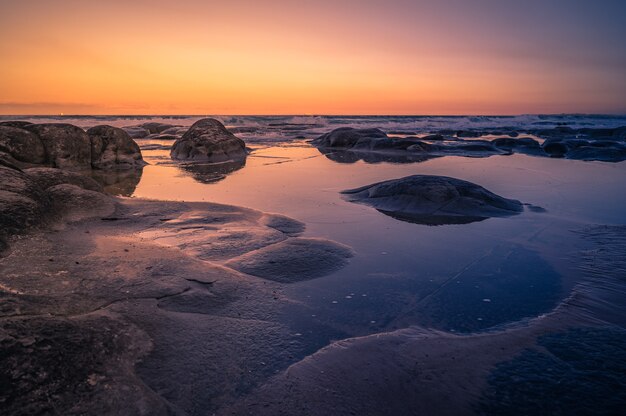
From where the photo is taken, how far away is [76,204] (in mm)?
5855

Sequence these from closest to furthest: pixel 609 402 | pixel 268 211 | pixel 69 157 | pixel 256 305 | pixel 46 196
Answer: pixel 609 402
pixel 256 305
pixel 46 196
pixel 268 211
pixel 69 157

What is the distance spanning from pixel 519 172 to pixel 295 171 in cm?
725

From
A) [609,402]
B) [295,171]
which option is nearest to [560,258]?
[609,402]

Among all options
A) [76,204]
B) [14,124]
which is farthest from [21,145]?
[76,204]

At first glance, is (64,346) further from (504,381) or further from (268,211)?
(268,211)

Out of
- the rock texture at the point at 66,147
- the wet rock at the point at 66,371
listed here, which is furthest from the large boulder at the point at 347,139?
the wet rock at the point at 66,371

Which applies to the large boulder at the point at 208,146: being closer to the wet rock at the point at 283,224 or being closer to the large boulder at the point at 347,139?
the large boulder at the point at 347,139

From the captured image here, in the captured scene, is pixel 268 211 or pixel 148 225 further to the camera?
pixel 268 211

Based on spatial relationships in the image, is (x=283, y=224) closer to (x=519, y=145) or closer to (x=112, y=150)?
(x=112, y=150)

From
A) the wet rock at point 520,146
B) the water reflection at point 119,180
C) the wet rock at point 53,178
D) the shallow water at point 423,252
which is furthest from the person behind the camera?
the wet rock at point 520,146

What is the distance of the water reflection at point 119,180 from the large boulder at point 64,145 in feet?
2.10

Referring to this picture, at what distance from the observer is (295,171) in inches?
469

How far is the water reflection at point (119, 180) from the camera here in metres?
8.66

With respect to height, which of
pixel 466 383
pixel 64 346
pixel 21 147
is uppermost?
pixel 21 147
